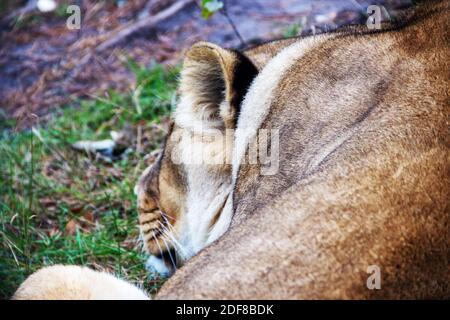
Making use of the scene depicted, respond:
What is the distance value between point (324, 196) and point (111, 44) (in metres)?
5.05

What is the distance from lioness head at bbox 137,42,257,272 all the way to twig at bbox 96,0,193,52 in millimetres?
3465

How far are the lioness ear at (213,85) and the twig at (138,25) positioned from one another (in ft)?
11.7

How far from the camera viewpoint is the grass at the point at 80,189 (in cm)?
409

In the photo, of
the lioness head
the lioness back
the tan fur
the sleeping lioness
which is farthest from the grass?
the lioness back

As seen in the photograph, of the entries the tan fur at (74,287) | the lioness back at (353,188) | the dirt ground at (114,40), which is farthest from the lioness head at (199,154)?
the dirt ground at (114,40)

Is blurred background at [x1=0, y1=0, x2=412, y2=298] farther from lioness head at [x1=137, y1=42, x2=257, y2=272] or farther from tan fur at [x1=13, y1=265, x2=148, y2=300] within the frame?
tan fur at [x1=13, y1=265, x2=148, y2=300]

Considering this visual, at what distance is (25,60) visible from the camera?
720 centimetres

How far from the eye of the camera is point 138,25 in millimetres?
7062

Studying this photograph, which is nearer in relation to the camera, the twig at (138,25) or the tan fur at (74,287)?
the tan fur at (74,287)

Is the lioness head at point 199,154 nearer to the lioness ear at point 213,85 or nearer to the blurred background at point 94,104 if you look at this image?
the lioness ear at point 213,85

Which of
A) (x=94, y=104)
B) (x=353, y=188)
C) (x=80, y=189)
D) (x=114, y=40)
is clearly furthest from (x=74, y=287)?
(x=114, y=40)

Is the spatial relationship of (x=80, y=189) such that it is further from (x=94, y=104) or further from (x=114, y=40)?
(x=114, y=40)

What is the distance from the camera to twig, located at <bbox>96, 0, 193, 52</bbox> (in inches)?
275

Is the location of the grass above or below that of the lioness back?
below
